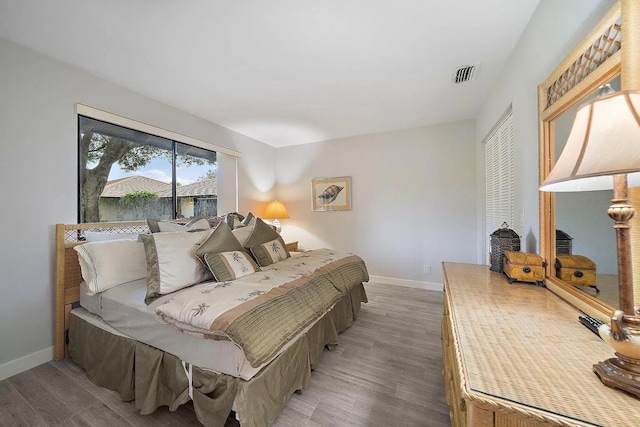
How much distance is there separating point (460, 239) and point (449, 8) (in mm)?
2852

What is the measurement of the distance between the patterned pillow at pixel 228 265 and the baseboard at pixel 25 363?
1.61 m

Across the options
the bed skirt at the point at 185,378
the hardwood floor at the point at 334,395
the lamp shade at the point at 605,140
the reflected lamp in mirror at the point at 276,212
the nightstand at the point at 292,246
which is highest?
the lamp shade at the point at 605,140

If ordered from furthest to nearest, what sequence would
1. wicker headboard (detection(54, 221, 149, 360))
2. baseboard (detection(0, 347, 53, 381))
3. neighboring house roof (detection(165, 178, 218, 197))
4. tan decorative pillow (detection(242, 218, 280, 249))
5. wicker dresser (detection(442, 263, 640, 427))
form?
neighboring house roof (detection(165, 178, 218, 197)), tan decorative pillow (detection(242, 218, 280, 249)), wicker headboard (detection(54, 221, 149, 360)), baseboard (detection(0, 347, 53, 381)), wicker dresser (detection(442, 263, 640, 427))

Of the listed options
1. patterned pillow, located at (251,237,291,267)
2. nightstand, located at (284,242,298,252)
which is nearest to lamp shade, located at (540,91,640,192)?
patterned pillow, located at (251,237,291,267)

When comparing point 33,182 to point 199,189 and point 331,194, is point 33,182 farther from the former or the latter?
point 331,194

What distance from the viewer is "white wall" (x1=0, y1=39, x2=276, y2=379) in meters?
1.76

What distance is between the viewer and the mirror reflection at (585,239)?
2.87 ft

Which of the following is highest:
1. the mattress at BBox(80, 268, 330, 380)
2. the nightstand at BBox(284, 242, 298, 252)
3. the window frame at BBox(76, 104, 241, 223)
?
the window frame at BBox(76, 104, 241, 223)

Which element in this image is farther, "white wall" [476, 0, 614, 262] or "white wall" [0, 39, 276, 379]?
"white wall" [0, 39, 276, 379]

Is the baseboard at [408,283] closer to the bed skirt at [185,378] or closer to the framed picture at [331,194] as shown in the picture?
the framed picture at [331,194]

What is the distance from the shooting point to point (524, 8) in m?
1.51

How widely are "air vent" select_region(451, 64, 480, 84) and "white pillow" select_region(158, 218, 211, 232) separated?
118 inches

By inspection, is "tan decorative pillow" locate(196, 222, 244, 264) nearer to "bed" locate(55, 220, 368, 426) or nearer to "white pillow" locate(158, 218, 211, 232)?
"bed" locate(55, 220, 368, 426)

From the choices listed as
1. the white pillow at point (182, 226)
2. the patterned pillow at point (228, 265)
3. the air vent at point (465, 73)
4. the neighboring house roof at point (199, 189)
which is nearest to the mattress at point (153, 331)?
the patterned pillow at point (228, 265)
